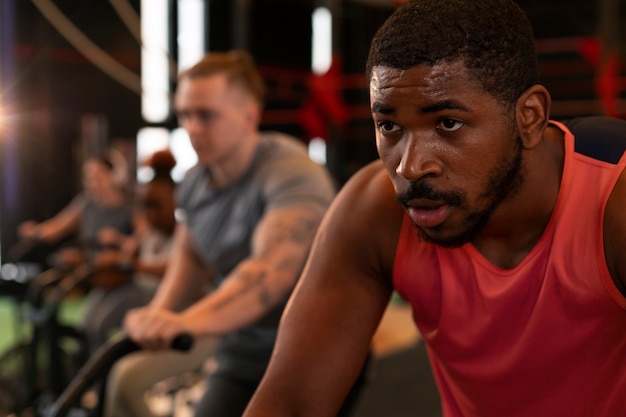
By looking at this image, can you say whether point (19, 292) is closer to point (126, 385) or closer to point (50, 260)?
point (126, 385)

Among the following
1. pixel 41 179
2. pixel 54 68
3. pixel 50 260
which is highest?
pixel 54 68

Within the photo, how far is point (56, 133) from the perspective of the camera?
22.8 ft

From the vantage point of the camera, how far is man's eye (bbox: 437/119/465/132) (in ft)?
3.13

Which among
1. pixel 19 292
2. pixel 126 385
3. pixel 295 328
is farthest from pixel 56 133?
pixel 295 328

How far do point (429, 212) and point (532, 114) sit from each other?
0.61 ft

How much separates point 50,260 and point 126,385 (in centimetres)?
407

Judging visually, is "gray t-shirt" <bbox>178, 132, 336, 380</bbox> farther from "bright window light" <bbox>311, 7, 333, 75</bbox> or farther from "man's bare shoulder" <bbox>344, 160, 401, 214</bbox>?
"bright window light" <bbox>311, 7, 333, 75</bbox>

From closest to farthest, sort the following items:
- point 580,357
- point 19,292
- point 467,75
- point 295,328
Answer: point 467,75 < point 580,357 < point 295,328 < point 19,292

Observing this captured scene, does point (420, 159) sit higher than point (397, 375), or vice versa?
point (420, 159)

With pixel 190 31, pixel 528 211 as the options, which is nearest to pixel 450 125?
pixel 528 211

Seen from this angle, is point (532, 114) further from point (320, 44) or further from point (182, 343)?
point (320, 44)

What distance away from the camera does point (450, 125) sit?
96cm

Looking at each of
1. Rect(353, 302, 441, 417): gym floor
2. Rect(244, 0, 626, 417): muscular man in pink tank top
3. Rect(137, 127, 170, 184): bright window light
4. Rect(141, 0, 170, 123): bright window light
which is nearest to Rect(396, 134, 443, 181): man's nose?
Rect(244, 0, 626, 417): muscular man in pink tank top

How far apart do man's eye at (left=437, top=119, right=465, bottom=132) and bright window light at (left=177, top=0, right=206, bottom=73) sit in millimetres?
6673
